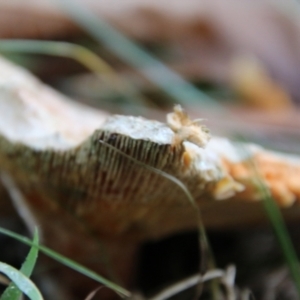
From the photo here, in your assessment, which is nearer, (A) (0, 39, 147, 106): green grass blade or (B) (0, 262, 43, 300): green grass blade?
(B) (0, 262, 43, 300): green grass blade

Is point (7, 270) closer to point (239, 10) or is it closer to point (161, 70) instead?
point (161, 70)

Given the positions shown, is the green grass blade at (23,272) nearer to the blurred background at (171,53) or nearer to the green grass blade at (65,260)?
the green grass blade at (65,260)

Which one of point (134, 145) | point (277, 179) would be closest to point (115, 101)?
point (277, 179)

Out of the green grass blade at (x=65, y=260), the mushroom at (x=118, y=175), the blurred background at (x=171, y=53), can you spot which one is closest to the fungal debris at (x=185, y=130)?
the mushroom at (x=118, y=175)

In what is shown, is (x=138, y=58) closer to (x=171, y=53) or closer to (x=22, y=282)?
(x=171, y=53)

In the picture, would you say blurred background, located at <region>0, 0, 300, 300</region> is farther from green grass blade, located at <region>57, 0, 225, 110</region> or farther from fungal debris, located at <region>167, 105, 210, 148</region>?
fungal debris, located at <region>167, 105, 210, 148</region>

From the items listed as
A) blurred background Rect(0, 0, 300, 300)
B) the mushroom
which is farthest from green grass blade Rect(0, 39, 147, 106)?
the mushroom
